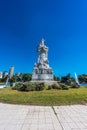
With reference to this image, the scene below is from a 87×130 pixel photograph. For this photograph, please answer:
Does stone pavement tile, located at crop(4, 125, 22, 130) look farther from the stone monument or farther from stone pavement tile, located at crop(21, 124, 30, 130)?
the stone monument

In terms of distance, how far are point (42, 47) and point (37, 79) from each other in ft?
30.2

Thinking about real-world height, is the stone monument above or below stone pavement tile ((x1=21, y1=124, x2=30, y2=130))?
above

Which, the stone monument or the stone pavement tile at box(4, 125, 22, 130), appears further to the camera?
the stone monument

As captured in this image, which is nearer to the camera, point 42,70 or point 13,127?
point 13,127

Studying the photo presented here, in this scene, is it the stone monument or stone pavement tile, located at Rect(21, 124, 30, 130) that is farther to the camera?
the stone monument

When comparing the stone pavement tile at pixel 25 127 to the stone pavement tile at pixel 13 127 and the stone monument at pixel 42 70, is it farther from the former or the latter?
the stone monument at pixel 42 70

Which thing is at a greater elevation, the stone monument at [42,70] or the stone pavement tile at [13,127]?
the stone monument at [42,70]

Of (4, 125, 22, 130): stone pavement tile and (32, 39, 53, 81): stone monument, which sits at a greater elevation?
(32, 39, 53, 81): stone monument

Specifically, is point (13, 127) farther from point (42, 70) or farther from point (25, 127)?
point (42, 70)

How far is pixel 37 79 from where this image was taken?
3400cm

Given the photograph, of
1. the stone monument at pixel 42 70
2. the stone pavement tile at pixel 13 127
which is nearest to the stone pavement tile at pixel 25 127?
the stone pavement tile at pixel 13 127

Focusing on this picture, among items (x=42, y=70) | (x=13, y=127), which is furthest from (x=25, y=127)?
(x=42, y=70)

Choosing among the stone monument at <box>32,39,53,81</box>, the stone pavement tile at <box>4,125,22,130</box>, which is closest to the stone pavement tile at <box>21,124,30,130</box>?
the stone pavement tile at <box>4,125,22,130</box>

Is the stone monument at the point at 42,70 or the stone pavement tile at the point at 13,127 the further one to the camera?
the stone monument at the point at 42,70
